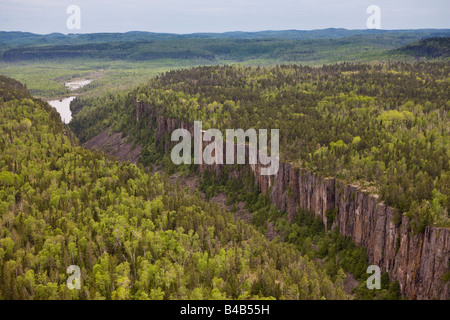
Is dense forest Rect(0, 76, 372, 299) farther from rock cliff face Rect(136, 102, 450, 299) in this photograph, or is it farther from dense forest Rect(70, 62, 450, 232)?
dense forest Rect(70, 62, 450, 232)

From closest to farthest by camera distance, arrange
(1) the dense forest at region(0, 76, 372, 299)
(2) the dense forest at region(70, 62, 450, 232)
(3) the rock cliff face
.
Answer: (1) the dense forest at region(0, 76, 372, 299) < (3) the rock cliff face < (2) the dense forest at region(70, 62, 450, 232)

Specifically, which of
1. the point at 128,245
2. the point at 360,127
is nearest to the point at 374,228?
the point at 128,245

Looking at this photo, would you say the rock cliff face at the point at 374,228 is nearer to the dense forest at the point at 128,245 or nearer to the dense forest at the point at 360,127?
the dense forest at the point at 360,127

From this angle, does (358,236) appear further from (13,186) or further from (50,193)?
(13,186)

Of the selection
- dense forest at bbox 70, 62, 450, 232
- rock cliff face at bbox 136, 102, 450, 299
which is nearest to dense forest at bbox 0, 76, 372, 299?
rock cliff face at bbox 136, 102, 450, 299

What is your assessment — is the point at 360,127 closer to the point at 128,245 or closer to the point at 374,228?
the point at 374,228

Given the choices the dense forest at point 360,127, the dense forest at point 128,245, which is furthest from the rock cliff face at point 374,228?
the dense forest at point 128,245
